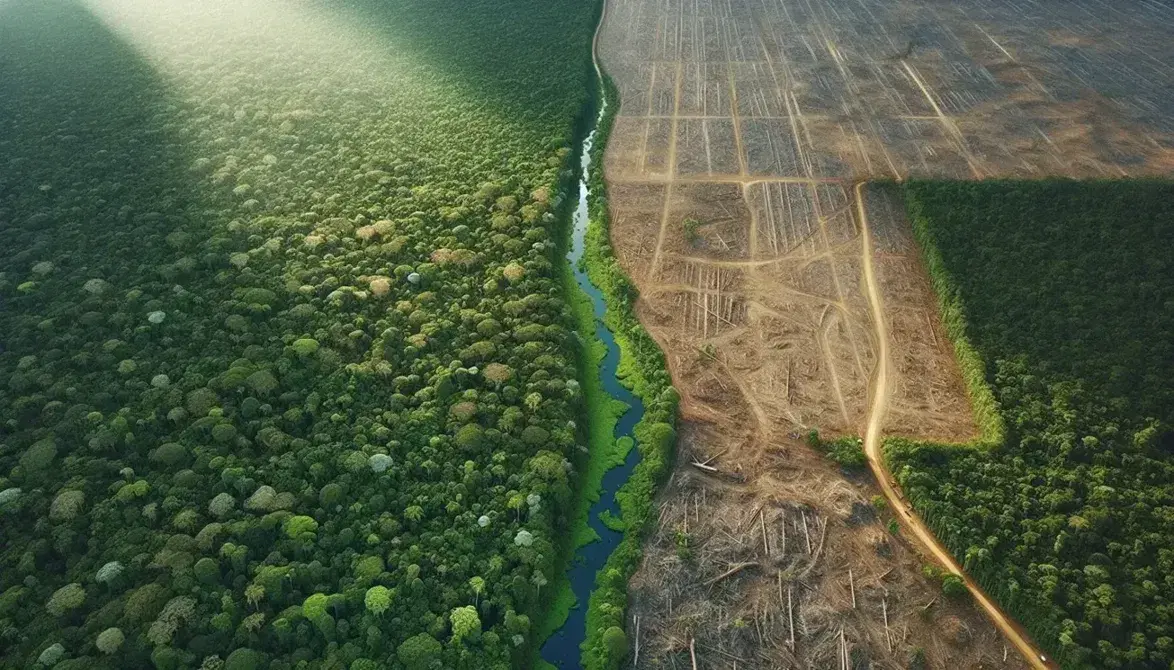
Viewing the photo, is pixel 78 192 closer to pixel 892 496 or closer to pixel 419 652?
pixel 419 652

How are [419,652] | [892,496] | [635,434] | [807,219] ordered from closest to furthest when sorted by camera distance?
1. [419,652]
2. [892,496]
3. [635,434]
4. [807,219]

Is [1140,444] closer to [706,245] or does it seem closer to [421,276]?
[706,245]

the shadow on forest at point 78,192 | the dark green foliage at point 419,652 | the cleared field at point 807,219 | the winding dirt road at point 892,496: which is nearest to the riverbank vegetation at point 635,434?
the cleared field at point 807,219

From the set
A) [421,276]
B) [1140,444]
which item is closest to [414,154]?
[421,276]

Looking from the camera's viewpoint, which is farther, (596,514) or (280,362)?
(280,362)

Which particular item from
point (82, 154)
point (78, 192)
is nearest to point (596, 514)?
point (78, 192)

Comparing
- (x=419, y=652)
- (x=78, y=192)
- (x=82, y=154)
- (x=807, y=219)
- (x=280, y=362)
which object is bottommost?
(x=419, y=652)
